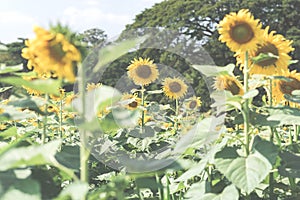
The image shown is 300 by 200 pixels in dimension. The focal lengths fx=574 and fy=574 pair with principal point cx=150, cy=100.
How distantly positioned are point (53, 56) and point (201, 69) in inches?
33.0

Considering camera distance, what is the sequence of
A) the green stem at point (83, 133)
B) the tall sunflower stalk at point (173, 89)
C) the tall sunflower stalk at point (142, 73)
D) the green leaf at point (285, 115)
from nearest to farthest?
the green stem at point (83, 133)
the green leaf at point (285, 115)
the tall sunflower stalk at point (142, 73)
the tall sunflower stalk at point (173, 89)

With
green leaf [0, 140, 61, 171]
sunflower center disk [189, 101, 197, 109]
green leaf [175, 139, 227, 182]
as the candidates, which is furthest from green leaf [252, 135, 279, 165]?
sunflower center disk [189, 101, 197, 109]

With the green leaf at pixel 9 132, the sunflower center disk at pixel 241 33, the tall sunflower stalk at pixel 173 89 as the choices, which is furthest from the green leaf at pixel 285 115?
the tall sunflower stalk at pixel 173 89

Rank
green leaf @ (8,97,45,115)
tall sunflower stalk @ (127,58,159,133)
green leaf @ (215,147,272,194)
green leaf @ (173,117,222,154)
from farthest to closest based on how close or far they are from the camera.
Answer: tall sunflower stalk @ (127,58,159,133)
green leaf @ (173,117,222,154)
green leaf @ (215,147,272,194)
green leaf @ (8,97,45,115)

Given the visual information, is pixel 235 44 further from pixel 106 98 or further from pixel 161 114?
pixel 161 114

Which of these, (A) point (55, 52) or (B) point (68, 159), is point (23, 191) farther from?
(B) point (68, 159)

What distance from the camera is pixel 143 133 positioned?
3.18m

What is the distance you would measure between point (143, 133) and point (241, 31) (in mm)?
1352

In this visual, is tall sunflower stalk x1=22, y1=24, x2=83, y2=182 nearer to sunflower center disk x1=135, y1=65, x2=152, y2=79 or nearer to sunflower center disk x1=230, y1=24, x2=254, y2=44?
sunflower center disk x1=230, y1=24, x2=254, y2=44

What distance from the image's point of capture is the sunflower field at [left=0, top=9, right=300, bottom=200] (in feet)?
3.74

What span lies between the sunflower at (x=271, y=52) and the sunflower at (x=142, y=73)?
77.1 inches

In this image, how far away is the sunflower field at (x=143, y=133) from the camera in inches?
44.8

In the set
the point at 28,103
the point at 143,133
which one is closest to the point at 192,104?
the point at 143,133

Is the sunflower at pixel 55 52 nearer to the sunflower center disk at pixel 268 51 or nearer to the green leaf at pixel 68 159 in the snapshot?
the green leaf at pixel 68 159
